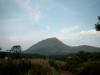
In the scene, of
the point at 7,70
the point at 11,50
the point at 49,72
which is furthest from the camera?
the point at 11,50

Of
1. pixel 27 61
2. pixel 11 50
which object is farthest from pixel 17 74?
pixel 11 50

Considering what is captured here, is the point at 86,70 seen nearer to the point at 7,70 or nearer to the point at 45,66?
the point at 45,66

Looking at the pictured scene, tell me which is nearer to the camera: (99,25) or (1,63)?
(1,63)

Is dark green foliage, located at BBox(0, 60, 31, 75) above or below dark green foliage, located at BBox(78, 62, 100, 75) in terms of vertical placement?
above

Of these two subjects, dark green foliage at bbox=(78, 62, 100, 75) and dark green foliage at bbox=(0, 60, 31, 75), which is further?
dark green foliage at bbox=(78, 62, 100, 75)

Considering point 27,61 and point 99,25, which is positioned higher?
point 99,25

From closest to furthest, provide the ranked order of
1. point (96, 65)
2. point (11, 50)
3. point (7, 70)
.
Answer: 1. point (7, 70)
2. point (96, 65)
3. point (11, 50)

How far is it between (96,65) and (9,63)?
23.0ft

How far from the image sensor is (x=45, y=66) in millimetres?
14172

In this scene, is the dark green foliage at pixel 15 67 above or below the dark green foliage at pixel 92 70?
above

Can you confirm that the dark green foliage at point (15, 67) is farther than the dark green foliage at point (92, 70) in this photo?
No

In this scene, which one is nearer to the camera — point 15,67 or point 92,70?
point 15,67

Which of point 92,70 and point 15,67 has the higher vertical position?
point 15,67

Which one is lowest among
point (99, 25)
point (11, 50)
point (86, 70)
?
point (86, 70)
